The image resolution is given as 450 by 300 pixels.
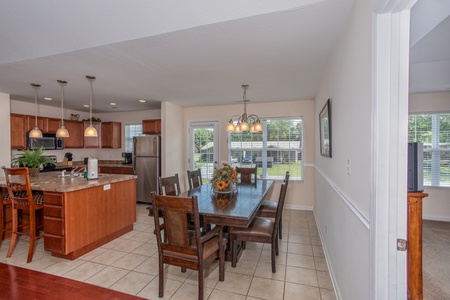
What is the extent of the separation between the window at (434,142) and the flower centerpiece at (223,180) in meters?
3.53

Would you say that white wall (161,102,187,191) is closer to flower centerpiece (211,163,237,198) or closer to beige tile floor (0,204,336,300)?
beige tile floor (0,204,336,300)

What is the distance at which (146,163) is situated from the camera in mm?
5172

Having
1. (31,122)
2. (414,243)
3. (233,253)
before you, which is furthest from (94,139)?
(414,243)

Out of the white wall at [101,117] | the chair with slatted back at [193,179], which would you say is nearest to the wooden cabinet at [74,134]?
the white wall at [101,117]

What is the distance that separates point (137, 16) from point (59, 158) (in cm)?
516

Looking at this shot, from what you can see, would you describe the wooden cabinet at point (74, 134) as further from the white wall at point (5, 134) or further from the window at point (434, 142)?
the window at point (434, 142)

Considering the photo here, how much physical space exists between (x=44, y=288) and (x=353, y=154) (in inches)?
121

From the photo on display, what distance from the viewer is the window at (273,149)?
488 cm

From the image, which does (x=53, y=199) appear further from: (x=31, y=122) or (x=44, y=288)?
(x=31, y=122)

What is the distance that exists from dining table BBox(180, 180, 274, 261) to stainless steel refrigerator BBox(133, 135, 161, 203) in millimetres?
2266

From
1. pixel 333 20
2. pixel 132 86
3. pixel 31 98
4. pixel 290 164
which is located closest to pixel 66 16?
pixel 132 86

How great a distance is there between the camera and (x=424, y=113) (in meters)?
3.88

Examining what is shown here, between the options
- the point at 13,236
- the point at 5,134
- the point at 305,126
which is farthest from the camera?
the point at 305,126

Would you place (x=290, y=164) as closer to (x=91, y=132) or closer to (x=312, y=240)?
(x=312, y=240)
